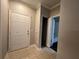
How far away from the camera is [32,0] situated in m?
3.27

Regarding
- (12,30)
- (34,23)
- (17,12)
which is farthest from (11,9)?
(34,23)

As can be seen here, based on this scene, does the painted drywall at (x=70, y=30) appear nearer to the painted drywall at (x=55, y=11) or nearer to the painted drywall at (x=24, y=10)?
the painted drywall at (x=55, y=11)

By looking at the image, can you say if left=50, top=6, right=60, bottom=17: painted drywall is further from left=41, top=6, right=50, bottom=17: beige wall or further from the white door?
the white door

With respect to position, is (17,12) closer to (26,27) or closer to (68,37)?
(26,27)

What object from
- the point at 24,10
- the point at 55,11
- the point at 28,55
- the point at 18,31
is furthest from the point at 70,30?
the point at 24,10

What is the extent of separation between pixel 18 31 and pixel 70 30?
291cm

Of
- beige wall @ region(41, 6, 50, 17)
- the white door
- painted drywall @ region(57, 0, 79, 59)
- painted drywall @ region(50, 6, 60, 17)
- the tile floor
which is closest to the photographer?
painted drywall @ region(57, 0, 79, 59)

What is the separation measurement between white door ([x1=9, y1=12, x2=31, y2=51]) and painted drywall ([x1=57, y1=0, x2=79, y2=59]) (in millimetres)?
2627

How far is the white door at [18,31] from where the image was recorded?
321 cm

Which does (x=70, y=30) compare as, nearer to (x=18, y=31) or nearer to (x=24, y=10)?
(x=18, y=31)

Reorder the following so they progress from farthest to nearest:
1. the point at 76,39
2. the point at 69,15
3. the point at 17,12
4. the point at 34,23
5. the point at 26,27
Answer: the point at 34,23 → the point at 26,27 → the point at 17,12 → the point at 69,15 → the point at 76,39

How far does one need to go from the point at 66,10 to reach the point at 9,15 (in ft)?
8.87

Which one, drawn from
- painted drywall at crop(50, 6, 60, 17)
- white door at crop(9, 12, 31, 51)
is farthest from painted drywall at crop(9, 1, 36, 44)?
painted drywall at crop(50, 6, 60, 17)

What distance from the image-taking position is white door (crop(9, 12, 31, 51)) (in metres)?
3.21
